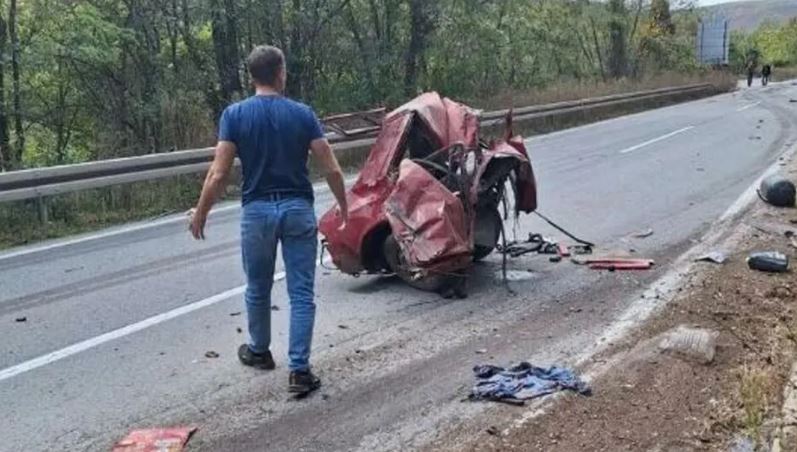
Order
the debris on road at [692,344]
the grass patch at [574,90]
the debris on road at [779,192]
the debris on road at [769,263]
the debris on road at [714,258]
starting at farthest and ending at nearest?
the grass patch at [574,90]
the debris on road at [779,192]
the debris on road at [714,258]
the debris on road at [769,263]
the debris on road at [692,344]

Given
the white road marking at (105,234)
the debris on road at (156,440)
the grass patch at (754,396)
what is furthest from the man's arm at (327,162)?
the white road marking at (105,234)

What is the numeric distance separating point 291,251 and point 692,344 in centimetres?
249

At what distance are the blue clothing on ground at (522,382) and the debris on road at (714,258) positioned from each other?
3.31m

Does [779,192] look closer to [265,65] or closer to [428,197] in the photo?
[428,197]

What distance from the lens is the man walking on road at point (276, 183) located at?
4.57 metres

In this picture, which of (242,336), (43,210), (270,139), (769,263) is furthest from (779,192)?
(43,210)

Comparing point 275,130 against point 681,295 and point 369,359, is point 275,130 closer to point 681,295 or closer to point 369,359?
point 369,359

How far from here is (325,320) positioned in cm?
604

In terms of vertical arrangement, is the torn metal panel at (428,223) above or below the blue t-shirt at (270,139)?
below

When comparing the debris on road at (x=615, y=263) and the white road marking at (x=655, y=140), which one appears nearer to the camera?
the debris on road at (x=615, y=263)

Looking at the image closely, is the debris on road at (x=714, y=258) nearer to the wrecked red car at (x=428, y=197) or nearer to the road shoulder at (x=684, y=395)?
the road shoulder at (x=684, y=395)

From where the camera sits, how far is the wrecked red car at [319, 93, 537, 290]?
6.36 metres

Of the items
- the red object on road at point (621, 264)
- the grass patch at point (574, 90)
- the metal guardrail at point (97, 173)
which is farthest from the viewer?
the grass patch at point (574, 90)

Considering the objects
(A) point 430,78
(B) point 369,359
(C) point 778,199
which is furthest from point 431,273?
(A) point 430,78
